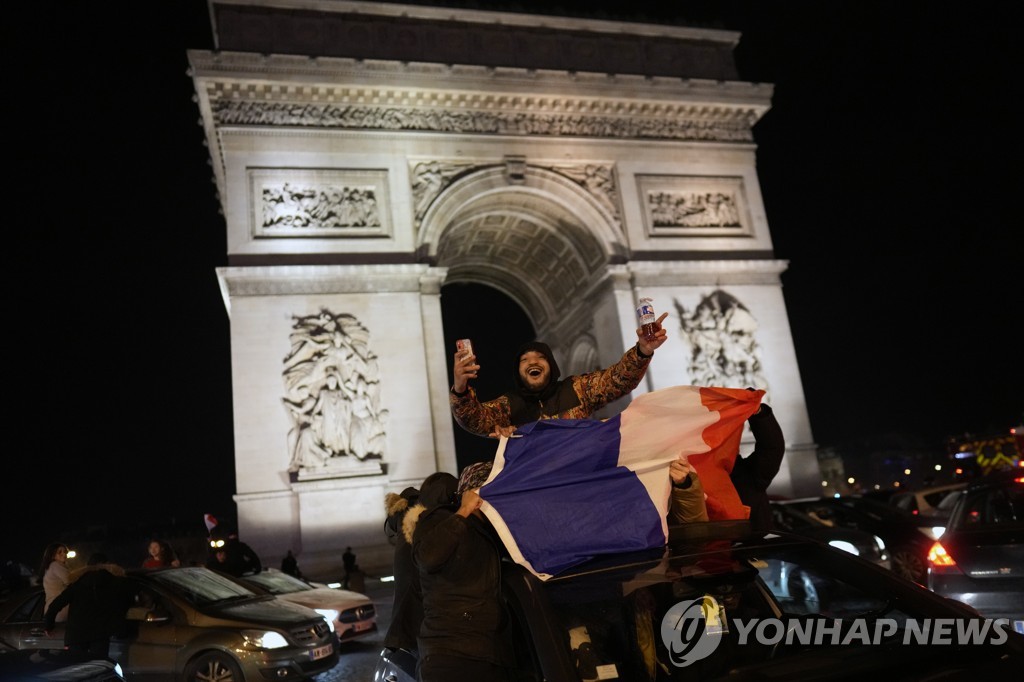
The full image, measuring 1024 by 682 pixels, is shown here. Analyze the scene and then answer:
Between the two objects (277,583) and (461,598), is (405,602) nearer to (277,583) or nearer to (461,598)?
(461,598)

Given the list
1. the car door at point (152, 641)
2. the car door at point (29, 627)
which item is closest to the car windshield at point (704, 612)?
the car door at point (152, 641)

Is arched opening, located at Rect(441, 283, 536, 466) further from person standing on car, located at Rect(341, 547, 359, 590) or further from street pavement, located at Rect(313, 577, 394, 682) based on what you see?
street pavement, located at Rect(313, 577, 394, 682)

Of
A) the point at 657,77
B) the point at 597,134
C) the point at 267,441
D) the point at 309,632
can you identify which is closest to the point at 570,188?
the point at 597,134

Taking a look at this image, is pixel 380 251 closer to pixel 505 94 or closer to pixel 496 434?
pixel 505 94

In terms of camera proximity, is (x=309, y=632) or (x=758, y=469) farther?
(x=309, y=632)

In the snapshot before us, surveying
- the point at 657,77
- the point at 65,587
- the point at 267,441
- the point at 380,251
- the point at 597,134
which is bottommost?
the point at 65,587

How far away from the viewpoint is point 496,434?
4.06 metres

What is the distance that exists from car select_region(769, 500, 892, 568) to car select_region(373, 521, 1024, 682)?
625cm

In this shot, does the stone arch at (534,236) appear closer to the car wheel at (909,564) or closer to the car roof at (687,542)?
the car wheel at (909,564)

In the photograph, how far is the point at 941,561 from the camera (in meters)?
5.55

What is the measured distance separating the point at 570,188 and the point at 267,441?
355 inches

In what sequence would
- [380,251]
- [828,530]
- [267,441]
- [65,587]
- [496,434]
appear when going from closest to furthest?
[496,434]
[65,587]
[828,530]
[267,441]
[380,251]

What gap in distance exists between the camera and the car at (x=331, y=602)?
8.53m

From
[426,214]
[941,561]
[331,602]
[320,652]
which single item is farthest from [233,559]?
[426,214]
